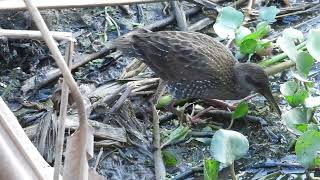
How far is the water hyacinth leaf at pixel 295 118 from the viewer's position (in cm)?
435

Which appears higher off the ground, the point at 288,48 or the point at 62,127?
the point at 62,127

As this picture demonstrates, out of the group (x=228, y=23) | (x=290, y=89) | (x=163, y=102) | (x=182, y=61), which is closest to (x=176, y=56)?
(x=182, y=61)

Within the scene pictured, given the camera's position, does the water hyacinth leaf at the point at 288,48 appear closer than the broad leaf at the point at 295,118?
No

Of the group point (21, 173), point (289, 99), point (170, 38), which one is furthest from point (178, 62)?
point (21, 173)

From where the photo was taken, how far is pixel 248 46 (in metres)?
5.11

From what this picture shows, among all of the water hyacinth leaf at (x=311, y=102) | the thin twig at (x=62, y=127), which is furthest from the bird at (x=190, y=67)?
the thin twig at (x=62, y=127)

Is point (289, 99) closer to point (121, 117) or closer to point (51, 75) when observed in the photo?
point (121, 117)

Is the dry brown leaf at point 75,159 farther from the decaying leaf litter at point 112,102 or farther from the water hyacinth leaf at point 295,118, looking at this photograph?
the water hyacinth leaf at point 295,118

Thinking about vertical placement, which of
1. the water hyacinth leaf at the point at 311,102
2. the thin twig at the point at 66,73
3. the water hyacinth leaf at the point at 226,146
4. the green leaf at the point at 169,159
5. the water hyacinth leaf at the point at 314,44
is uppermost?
the thin twig at the point at 66,73

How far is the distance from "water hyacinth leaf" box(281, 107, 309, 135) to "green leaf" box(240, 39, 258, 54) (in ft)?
2.65

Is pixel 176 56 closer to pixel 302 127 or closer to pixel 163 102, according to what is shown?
pixel 163 102

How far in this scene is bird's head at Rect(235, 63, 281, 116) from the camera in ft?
16.2

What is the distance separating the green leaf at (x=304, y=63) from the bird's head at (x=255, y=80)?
15.9 inches

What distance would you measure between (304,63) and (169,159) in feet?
3.67
